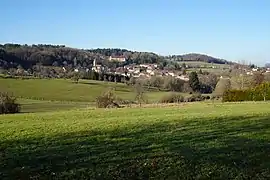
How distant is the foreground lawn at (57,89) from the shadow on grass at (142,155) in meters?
70.2

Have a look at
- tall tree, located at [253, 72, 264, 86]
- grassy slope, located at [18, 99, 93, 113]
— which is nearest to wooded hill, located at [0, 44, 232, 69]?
grassy slope, located at [18, 99, 93, 113]

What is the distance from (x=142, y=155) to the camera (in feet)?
41.4

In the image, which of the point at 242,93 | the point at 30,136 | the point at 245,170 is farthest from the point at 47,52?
the point at 245,170

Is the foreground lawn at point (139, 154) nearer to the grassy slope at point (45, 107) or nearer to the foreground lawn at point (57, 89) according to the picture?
the grassy slope at point (45, 107)

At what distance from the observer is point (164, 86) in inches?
4171

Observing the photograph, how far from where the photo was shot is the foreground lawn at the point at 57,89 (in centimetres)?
9012

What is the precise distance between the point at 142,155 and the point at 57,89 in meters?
88.8

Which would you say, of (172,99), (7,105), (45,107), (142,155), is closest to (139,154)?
→ (142,155)

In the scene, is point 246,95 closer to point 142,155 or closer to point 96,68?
point 142,155

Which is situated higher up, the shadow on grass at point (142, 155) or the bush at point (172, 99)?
the shadow on grass at point (142, 155)

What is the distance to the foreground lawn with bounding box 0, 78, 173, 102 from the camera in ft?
296

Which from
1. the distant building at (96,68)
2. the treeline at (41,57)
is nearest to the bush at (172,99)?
the distant building at (96,68)

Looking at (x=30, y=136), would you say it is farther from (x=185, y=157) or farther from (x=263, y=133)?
(x=263, y=133)

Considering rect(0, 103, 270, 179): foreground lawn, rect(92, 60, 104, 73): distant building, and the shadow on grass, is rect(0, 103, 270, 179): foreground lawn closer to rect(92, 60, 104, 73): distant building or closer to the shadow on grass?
the shadow on grass
